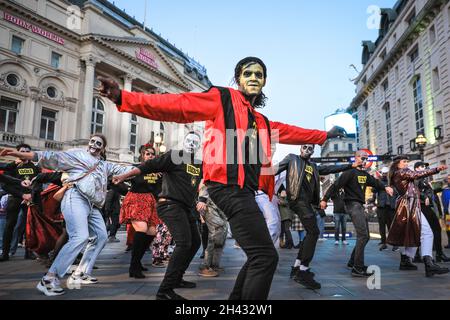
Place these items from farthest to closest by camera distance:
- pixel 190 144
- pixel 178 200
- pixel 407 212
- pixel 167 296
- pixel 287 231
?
pixel 287 231, pixel 407 212, pixel 190 144, pixel 178 200, pixel 167 296

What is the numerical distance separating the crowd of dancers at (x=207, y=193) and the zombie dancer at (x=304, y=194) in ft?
0.05

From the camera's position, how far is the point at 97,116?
114 ft

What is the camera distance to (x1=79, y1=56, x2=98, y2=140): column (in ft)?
100

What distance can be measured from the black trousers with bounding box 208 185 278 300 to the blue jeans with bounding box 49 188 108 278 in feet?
8.04

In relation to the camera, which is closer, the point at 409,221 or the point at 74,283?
the point at 74,283

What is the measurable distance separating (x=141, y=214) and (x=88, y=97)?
28.7 m

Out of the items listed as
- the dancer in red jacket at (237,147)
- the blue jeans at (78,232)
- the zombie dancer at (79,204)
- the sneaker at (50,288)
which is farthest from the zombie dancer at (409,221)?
the sneaker at (50,288)

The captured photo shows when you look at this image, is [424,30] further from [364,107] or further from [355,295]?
[355,295]

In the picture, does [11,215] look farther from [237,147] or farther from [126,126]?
[126,126]

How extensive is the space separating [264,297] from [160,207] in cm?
229

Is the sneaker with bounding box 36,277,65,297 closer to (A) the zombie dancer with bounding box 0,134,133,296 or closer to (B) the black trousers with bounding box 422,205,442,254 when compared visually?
(A) the zombie dancer with bounding box 0,134,133,296

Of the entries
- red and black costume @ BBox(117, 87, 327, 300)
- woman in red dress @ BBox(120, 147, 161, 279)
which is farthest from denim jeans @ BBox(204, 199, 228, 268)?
red and black costume @ BBox(117, 87, 327, 300)

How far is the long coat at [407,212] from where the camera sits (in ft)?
17.9

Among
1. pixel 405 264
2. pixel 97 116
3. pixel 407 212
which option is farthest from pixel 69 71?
pixel 405 264
